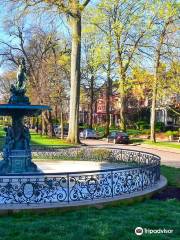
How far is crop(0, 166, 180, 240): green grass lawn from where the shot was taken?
8414 mm

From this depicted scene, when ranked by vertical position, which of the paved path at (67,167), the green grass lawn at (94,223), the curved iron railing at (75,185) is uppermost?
the curved iron railing at (75,185)

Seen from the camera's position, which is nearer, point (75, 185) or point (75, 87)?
point (75, 185)

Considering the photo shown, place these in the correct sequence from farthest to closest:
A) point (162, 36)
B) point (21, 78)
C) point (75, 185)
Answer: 1. point (162, 36)
2. point (21, 78)
3. point (75, 185)

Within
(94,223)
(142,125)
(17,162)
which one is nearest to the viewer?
(94,223)

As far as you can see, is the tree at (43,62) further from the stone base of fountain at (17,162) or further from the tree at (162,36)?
the stone base of fountain at (17,162)

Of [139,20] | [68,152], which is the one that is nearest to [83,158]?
[68,152]

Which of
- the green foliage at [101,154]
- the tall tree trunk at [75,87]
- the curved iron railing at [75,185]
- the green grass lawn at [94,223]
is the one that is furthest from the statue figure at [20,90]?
the tall tree trunk at [75,87]

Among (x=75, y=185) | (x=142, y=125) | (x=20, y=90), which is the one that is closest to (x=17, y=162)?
(x=20, y=90)

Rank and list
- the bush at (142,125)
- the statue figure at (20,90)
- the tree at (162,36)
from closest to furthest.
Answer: the statue figure at (20,90) → the tree at (162,36) → the bush at (142,125)

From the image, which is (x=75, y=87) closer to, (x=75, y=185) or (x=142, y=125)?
(x=75, y=185)

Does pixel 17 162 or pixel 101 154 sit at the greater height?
pixel 17 162

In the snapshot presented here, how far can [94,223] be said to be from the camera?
9328mm

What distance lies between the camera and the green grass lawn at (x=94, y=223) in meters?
8.41

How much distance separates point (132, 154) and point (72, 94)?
A: 48.1 ft
